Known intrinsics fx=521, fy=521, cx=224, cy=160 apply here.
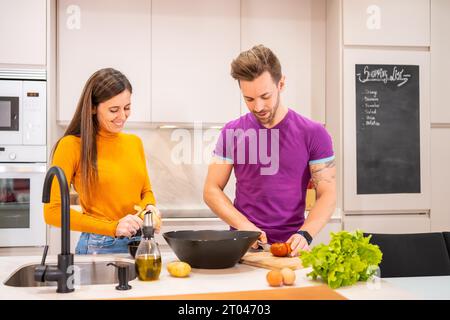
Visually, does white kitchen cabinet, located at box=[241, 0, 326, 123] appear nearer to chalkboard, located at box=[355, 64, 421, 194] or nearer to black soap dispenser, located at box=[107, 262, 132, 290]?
chalkboard, located at box=[355, 64, 421, 194]

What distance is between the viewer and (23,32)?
3043 millimetres

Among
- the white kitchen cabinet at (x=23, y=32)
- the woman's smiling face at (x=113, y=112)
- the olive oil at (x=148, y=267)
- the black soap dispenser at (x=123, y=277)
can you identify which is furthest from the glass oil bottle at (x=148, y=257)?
the white kitchen cabinet at (x=23, y=32)

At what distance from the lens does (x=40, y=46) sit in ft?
10.0

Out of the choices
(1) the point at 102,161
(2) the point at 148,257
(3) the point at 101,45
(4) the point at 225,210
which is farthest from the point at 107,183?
(3) the point at 101,45

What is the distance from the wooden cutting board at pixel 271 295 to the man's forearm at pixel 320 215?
2.19 feet

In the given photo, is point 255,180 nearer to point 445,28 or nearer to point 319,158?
point 319,158

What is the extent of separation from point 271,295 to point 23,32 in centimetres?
245

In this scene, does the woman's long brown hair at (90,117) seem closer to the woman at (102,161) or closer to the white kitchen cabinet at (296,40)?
the woman at (102,161)

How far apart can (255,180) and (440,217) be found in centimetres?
190

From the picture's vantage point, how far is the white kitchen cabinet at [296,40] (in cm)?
356

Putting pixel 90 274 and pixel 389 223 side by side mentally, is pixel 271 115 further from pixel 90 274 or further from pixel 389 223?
pixel 389 223

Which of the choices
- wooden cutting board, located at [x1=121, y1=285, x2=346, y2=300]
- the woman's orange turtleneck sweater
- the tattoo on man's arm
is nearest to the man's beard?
the tattoo on man's arm
